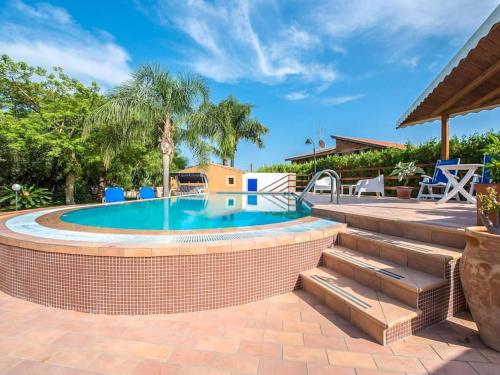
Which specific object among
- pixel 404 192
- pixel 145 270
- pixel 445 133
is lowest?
pixel 145 270

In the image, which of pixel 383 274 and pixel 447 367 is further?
pixel 383 274

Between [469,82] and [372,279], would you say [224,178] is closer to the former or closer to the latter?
[469,82]

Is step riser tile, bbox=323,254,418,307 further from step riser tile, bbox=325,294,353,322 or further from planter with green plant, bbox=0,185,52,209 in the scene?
planter with green plant, bbox=0,185,52,209

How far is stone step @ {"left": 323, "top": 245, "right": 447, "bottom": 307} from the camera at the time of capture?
7.85 feet

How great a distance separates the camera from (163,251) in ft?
9.03

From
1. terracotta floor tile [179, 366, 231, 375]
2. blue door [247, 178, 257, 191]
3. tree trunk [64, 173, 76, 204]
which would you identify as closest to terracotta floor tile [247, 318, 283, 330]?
terracotta floor tile [179, 366, 231, 375]

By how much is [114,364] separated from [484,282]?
9.24 ft

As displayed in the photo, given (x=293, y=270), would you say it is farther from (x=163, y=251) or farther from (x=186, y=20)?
(x=186, y=20)

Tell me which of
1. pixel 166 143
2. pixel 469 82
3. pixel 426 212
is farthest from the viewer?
pixel 166 143

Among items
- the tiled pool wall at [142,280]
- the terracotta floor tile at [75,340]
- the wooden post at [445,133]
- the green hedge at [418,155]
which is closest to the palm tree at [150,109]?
the green hedge at [418,155]

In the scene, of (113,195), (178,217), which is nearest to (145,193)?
(113,195)

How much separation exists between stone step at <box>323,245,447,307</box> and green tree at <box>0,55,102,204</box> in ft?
40.1

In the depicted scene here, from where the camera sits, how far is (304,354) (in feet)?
6.78

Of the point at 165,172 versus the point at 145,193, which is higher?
the point at 165,172
